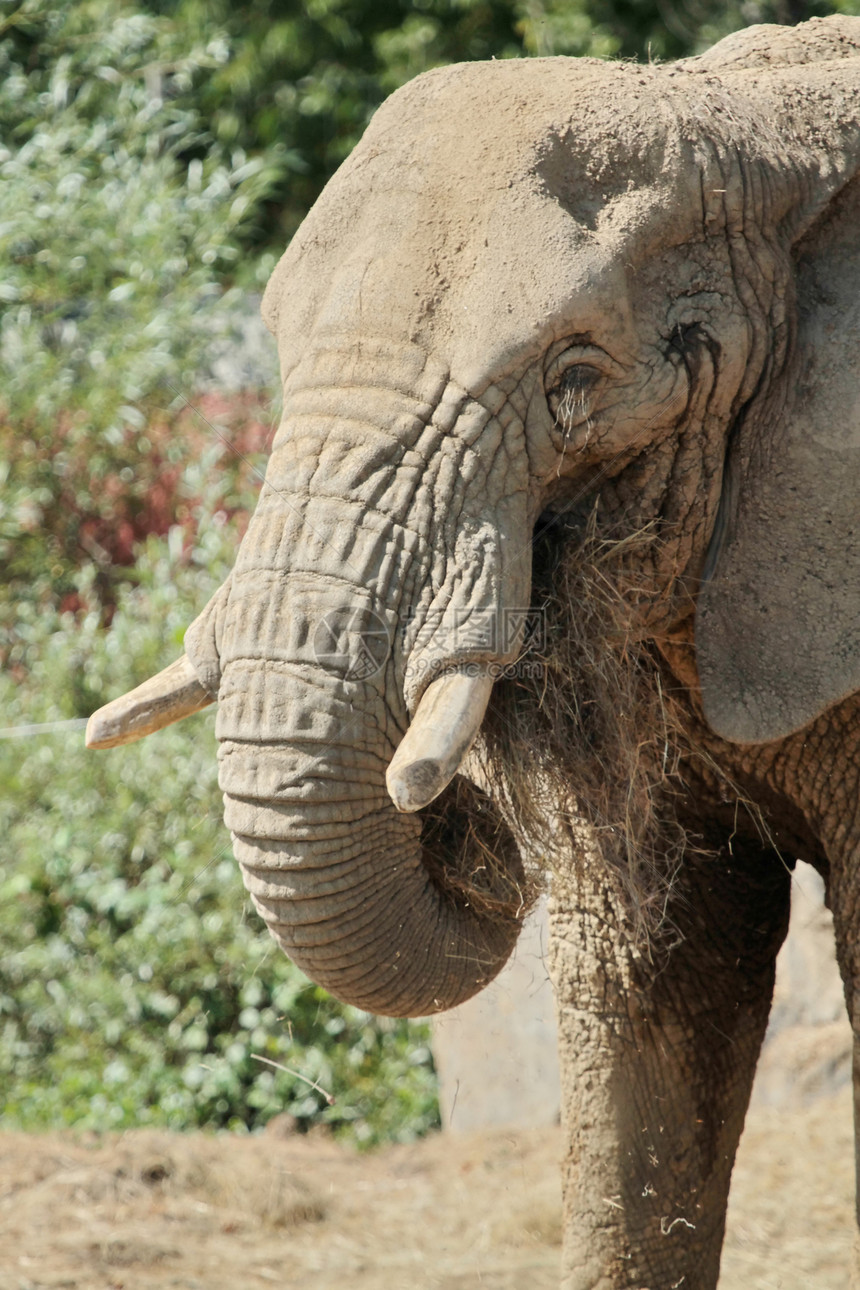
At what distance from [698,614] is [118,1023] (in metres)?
3.57

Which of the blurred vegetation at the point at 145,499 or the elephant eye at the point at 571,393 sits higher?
the elephant eye at the point at 571,393

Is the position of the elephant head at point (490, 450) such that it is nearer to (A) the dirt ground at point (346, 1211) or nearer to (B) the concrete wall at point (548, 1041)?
(A) the dirt ground at point (346, 1211)

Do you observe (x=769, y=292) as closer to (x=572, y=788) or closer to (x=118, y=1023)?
(x=572, y=788)

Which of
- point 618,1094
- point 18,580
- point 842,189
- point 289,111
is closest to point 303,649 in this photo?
point 842,189

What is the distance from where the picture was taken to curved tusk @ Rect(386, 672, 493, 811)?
7.07 ft

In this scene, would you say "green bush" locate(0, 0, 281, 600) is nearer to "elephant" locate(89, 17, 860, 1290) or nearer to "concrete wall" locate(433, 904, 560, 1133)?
"concrete wall" locate(433, 904, 560, 1133)

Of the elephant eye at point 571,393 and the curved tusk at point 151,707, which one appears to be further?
the curved tusk at point 151,707

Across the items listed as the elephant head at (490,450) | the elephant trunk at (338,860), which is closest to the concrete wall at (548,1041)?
the elephant trunk at (338,860)

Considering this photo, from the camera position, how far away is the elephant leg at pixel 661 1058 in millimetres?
3334

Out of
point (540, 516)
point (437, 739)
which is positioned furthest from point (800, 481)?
point (437, 739)

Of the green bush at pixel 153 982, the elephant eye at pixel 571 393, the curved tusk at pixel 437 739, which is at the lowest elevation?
the green bush at pixel 153 982

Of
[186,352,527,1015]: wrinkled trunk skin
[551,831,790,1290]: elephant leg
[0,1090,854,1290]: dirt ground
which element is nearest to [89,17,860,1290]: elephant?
[186,352,527,1015]: wrinkled trunk skin

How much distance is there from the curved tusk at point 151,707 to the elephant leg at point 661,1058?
1.04m

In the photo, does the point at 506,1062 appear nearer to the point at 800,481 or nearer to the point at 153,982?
the point at 153,982
